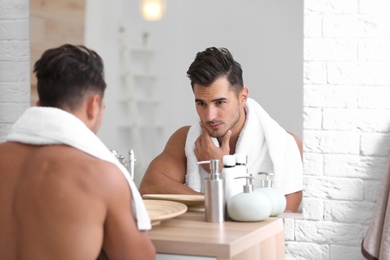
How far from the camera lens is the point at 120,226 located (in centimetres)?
192

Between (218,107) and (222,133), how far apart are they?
110 millimetres

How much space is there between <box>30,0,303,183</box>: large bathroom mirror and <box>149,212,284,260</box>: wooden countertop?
619mm

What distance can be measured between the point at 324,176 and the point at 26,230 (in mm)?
1372

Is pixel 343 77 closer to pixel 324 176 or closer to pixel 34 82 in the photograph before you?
pixel 324 176

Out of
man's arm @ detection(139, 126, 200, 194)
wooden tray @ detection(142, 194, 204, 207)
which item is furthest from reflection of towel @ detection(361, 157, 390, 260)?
man's arm @ detection(139, 126, 200, 194)

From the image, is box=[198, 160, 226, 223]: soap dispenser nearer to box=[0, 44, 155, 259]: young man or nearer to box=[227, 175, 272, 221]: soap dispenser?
box=[227, 175, 272, 221]: soap dispenser

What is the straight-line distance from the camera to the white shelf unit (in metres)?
3.23

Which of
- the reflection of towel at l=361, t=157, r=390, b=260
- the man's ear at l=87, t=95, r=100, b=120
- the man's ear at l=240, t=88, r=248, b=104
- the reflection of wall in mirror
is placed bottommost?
the reflection of towel at l=361, t=157, r=390, b=260

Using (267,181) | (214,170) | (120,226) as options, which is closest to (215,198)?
(214,170)

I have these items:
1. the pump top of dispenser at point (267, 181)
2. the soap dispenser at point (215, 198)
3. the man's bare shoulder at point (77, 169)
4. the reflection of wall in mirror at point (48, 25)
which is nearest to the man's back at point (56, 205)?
the man's bare shoulder at point (77, 169)

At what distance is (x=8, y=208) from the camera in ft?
6.30

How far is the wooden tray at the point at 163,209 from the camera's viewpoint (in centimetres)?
231

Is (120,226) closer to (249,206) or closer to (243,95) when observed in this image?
(249,206)

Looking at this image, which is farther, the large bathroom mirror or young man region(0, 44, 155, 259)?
the large bathroom mirror
